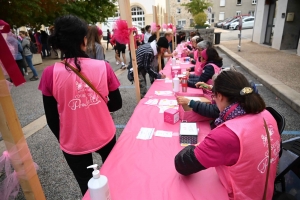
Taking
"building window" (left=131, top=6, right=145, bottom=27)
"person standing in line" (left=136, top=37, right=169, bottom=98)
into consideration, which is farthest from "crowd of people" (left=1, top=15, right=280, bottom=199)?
"building window" (left=131, top=6, right=145, bottom=27)

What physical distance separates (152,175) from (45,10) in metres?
9.68

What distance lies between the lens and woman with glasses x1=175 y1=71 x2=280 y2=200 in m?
1.11

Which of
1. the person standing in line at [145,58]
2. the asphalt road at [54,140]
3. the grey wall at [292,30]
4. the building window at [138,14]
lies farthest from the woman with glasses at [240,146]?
the building window at [138,14]

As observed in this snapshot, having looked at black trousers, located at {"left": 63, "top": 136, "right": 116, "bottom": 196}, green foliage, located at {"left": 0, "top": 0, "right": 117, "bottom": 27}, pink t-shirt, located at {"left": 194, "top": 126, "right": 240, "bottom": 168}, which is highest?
green foliage, located at {"left": 0, "top": 0, "right": 117, "bottom": 27}

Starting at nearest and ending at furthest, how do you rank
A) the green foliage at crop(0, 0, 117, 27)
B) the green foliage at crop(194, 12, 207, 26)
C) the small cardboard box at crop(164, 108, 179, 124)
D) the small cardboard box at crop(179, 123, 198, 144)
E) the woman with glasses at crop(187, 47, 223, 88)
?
the small cardboard box at crop(179, 123, 198, 144), the small cardboard box at crop(164, 108, 179, 124), the woman with glasses at crop(187, 47, 223, 88), the green foliage at crop(0, 0, 117, 27), the green foliage at crop(194, 12, 207, 26)

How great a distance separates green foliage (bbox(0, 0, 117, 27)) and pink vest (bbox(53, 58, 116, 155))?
6685 mm

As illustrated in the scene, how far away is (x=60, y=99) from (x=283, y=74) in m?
6.59

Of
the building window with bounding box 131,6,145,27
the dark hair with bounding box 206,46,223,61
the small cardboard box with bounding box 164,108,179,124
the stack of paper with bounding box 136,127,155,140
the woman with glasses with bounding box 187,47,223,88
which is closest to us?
the stack of paper with bounding box 136,127,155,140

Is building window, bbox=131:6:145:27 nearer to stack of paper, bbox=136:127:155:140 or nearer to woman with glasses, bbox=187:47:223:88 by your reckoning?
woman with glasses, bbox=187:47:223:88

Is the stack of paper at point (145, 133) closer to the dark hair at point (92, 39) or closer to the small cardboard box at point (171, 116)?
the small cardboard box at point (171, 116)

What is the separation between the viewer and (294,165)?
65.5 inches

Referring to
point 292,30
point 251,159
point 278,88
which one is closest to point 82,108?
point 251,159

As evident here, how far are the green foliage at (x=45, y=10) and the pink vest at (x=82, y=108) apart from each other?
6685 mm

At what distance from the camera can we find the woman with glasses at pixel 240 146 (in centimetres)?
111
